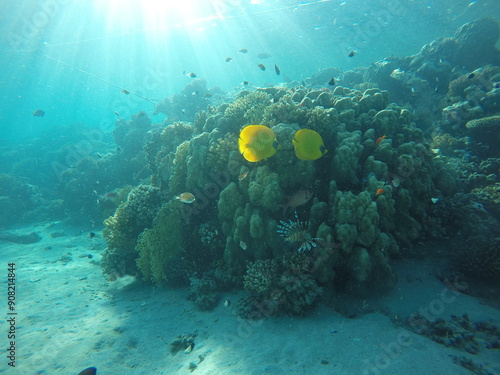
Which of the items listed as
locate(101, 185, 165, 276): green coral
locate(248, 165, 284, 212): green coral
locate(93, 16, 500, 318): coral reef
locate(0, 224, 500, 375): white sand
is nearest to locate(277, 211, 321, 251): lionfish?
locate(93, 16, 500, 318): coral reef

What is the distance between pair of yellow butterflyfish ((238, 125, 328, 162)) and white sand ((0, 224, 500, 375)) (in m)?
3.00

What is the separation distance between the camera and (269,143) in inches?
158

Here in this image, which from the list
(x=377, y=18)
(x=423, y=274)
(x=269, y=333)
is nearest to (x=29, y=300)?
(x=269, y=333)

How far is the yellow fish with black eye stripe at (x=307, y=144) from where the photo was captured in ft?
12.6

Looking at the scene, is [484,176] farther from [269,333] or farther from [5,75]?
[5,75]

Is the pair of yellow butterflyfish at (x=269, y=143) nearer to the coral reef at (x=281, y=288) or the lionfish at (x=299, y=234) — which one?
the lionfish at (x=299, y=234)

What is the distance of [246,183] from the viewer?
5.42 metres

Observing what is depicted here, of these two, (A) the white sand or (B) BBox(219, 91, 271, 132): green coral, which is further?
(B) BBox(219, 91, 271, 132): green coral

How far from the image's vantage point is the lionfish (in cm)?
462

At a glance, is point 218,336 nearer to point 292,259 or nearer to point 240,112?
point 292,259

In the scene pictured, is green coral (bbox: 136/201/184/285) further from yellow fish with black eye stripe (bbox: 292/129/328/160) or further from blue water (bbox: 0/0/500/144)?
blue water (bbox: 0/0/500/144)

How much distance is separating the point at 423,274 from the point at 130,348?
6.13 meters

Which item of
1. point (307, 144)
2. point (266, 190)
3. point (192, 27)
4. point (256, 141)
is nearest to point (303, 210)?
point (266, 190)

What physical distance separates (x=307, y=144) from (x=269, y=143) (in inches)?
24.6
